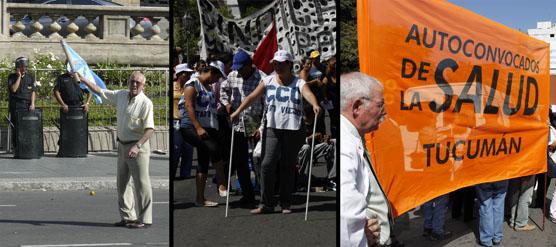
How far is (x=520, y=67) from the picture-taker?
8.54 meters

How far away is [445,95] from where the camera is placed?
729 centimetres

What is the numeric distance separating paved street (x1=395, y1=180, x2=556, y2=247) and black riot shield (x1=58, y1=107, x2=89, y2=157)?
303 inches

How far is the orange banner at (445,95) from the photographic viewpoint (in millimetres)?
6527

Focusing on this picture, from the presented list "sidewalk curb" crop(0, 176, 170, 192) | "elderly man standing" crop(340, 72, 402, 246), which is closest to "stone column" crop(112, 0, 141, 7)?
Answer: "sidewalk curb" crop(0, 176, 170, 192)

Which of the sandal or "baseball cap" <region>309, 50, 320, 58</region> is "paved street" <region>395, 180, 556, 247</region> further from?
the sandal

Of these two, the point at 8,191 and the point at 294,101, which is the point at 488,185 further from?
the point at 8,191

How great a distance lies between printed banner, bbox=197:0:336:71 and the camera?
354 cm

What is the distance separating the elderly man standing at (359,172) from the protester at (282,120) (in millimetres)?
245

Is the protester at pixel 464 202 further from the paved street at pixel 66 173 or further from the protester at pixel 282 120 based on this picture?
the protester at pixel 282 120

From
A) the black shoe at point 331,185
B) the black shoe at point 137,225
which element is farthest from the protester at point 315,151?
the black shoe at point 137,225

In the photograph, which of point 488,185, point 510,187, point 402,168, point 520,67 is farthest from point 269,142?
point 510,187

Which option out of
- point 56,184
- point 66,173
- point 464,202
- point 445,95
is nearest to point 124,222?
point 464,202

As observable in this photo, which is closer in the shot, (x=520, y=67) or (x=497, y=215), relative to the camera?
(x=520, y=67)

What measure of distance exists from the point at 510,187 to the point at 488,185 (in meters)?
1.84
